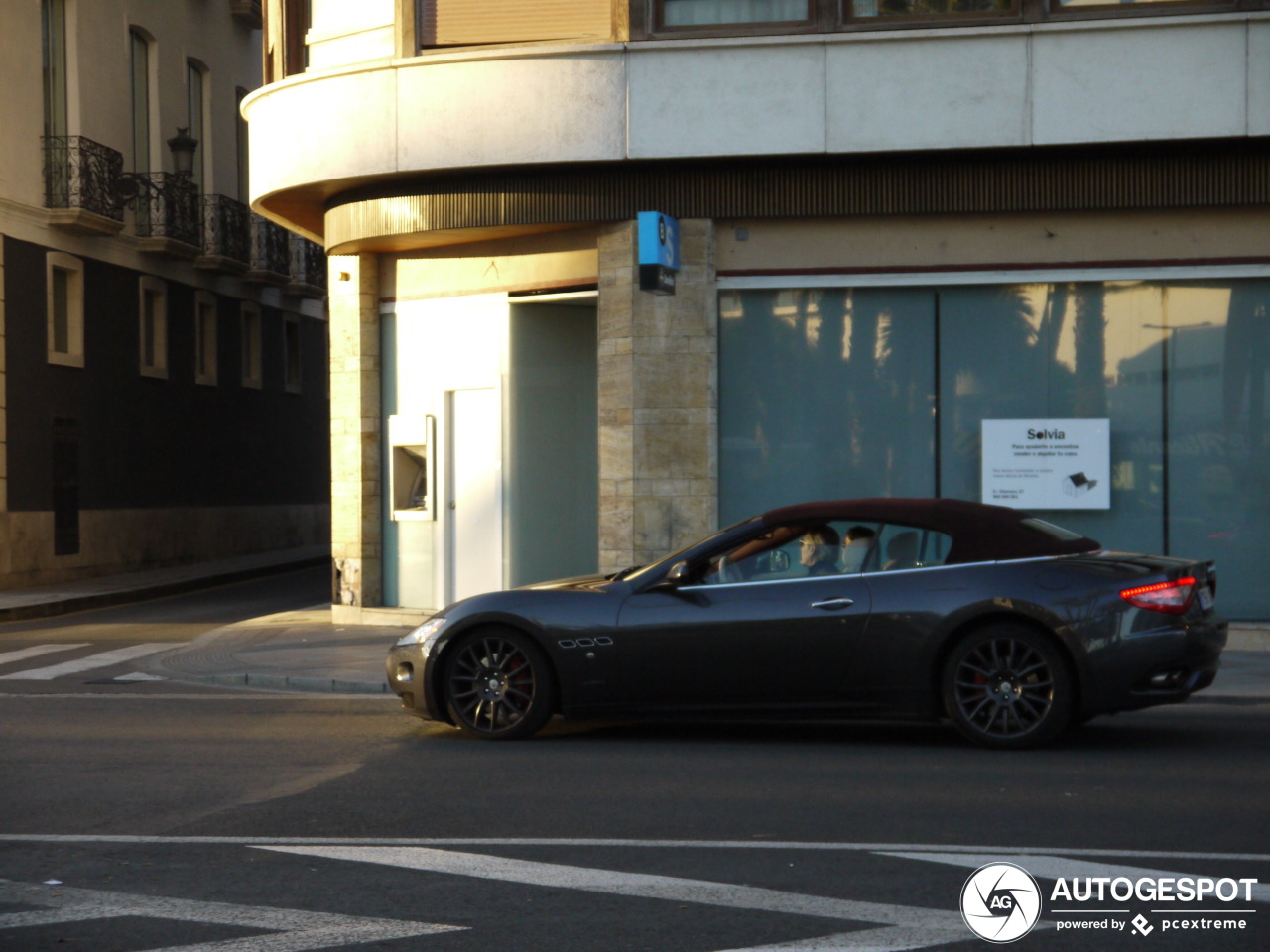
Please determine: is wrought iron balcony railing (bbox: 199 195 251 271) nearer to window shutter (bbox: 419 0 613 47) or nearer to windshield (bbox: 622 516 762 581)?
window shutter (bbox: 419 0 613 47)

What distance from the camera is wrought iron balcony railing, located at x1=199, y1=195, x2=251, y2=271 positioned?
1249 inches

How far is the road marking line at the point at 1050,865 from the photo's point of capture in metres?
5.88

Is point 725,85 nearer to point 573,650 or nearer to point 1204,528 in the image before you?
point 1204,528

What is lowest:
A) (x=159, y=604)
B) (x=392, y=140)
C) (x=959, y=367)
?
(x=159, y=604)

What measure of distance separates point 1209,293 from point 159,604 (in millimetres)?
15125

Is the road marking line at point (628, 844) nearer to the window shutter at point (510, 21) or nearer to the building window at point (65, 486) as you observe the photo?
the window shutter at point (510, 21)

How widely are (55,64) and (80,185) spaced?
6.98ft

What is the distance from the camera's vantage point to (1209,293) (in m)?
15.4

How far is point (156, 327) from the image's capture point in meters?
30.5

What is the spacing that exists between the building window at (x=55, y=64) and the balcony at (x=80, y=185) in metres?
0.35

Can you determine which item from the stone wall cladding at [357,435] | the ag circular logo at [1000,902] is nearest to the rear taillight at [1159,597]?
the ag circular logo at [1000,902]

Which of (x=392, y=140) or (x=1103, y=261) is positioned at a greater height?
(x=392, y=140)

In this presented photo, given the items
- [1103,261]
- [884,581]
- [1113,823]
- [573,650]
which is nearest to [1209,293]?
[1103,261]

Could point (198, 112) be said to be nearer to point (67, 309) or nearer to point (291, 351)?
point (291, 351)
